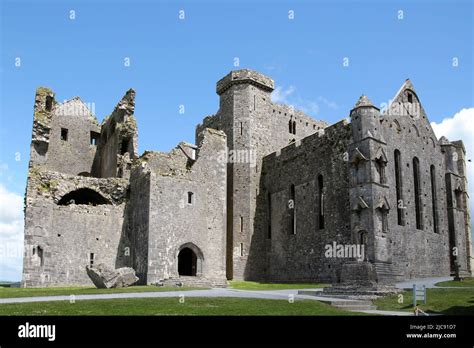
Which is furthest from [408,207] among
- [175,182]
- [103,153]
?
[103,153]

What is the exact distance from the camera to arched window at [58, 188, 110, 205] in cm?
3784

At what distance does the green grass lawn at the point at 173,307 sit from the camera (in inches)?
623

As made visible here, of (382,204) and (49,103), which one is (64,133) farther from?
(382,204)

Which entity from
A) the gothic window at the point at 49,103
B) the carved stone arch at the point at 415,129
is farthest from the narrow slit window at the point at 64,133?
the carved stone arch at the point at 415,129

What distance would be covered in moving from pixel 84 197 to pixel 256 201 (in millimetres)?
13597

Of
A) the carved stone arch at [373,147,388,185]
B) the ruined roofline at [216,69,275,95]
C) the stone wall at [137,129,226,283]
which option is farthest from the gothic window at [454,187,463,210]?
the stone wall at [137,129,226,283]

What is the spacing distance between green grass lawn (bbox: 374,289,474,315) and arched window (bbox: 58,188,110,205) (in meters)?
22.8

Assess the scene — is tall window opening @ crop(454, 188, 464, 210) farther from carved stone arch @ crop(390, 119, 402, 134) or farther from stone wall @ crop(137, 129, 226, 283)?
stone wall @ crop(137, 129, 226, 283)

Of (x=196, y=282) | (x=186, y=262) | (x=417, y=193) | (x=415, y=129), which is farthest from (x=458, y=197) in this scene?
(x=196, y=282)

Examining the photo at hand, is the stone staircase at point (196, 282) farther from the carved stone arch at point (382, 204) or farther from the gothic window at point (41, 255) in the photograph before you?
the carved stone arch at point (382, 204)

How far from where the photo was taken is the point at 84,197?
131ft

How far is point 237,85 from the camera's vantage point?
44344mm

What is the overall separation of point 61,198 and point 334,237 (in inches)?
747

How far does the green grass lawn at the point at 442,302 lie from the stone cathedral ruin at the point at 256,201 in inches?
178
